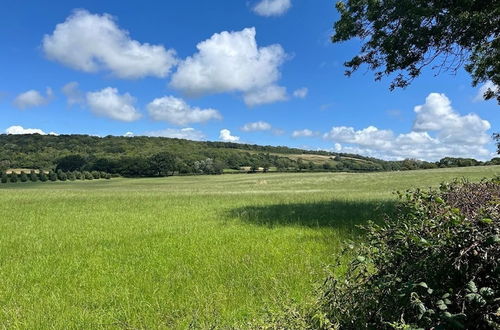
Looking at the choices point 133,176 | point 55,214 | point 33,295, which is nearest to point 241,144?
point 133,176

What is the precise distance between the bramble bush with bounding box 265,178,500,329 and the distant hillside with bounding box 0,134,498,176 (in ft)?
311

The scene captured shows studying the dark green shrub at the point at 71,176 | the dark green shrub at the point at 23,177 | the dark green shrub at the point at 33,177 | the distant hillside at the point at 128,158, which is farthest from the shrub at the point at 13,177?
the distant hillside at the point at 128,158

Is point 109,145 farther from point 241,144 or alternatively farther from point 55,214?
point 55,214

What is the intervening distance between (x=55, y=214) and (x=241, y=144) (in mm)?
175343

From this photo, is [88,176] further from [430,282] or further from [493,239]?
[493,239]

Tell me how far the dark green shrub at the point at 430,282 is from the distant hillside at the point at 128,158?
9468 centimetres

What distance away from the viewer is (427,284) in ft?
9.98

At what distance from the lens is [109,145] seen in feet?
507

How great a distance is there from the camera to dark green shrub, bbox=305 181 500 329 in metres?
2.63

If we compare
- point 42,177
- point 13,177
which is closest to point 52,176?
point 42,177

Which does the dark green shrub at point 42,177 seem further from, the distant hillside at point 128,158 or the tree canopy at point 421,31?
the tree canopy at point 421,31

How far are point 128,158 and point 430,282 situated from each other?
11886 centimetres

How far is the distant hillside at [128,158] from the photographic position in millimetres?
112688

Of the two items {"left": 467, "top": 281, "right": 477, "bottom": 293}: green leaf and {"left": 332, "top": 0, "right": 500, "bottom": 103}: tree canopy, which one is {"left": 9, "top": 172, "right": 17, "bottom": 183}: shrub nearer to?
{"left": 332, "top": 0, "right": 500, "bottom": 103}: tree canopy
